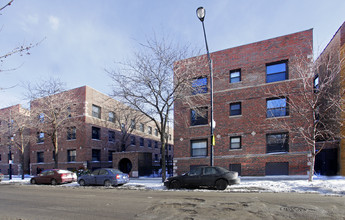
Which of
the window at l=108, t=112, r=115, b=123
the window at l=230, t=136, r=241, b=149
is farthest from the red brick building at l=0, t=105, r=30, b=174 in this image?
the window at l=230, t=136, r=241, b=149

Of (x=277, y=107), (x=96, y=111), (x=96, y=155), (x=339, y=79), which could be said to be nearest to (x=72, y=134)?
(x=96, y=155)

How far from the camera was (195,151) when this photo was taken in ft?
74.8

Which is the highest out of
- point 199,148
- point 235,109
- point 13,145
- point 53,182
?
point 235,109

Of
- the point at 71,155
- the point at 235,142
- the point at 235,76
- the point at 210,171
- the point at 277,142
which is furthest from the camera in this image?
the point at 71,155

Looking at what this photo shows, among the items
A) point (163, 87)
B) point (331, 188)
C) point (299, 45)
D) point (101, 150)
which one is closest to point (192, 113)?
point (163, 87)

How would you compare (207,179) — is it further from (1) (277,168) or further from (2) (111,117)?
(2) (111,117)

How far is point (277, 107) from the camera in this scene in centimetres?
2006

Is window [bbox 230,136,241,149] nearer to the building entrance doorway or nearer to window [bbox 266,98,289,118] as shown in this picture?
window [bbox 266,98,289,118]

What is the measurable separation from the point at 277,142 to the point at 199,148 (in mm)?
6710

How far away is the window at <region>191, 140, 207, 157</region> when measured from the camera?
22422 millimetres

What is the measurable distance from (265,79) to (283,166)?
23.6 ft

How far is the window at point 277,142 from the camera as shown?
1956cm

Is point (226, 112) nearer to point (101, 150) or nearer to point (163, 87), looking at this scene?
point (163, 87)

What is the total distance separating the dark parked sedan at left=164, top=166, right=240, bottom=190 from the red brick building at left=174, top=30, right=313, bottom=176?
6356 millimetres
